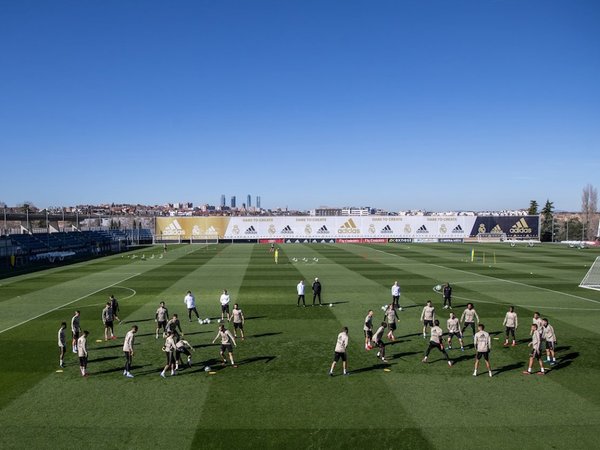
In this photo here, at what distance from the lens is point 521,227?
95375mm

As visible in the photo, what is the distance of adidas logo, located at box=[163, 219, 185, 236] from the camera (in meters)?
94.6

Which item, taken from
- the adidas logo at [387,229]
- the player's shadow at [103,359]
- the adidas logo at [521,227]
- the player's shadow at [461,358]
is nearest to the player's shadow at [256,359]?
the player's shadow at [103,359]

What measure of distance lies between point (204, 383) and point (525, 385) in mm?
9597

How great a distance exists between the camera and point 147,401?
12.1 meters

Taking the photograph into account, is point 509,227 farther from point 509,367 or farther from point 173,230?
point 509,367

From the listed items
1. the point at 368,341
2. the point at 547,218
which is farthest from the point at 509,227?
the point at 368,341

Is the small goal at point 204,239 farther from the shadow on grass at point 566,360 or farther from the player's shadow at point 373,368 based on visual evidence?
the shadow on grass at point 566,360

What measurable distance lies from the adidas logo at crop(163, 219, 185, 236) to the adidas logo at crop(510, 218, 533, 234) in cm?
7072

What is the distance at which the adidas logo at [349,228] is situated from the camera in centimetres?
9588

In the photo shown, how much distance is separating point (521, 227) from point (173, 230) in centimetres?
7419

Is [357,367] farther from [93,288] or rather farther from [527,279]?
[527,279]

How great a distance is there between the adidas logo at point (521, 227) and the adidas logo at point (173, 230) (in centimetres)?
7072

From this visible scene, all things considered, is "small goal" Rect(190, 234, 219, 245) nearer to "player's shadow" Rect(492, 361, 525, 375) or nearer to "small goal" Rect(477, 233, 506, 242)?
"small goal" Rect(477, 233, 506, 242)

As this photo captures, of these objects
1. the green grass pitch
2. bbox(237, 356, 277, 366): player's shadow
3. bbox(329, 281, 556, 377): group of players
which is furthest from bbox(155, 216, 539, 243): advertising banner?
bbox(237, 356, 277, 366): player's shadow
